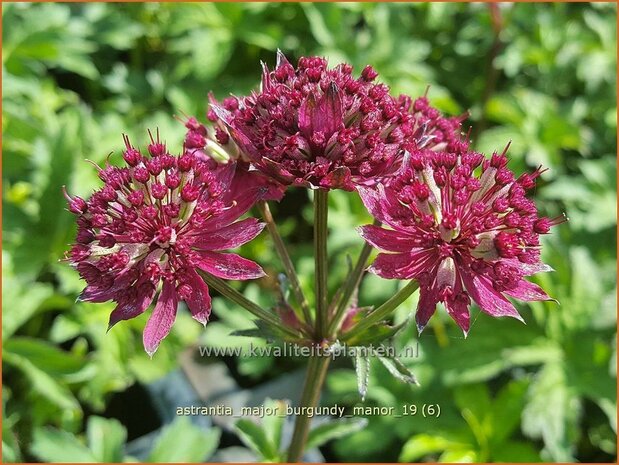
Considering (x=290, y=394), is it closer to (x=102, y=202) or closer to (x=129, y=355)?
(x=129, y=355)

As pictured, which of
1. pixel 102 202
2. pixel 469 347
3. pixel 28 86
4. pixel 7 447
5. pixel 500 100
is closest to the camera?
pixel 102 202

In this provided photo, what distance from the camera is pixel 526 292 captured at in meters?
1.01

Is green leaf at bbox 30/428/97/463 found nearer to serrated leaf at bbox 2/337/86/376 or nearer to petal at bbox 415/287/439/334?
serrated leaf at bbox 2/337/86/376

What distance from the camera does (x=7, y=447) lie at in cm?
174

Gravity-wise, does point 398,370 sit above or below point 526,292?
below

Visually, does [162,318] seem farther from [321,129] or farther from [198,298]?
[321,129]

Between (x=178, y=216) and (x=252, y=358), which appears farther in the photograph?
(x=252, y=358)

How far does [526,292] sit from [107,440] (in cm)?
127

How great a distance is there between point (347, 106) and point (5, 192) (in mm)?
1811

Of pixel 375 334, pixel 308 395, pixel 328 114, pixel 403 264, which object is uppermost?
pixel 328 114

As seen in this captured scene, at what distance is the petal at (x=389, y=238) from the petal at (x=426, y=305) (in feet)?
0.25

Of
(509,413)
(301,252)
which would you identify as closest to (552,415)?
(509,413)

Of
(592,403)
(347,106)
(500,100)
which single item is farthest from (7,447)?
(500,100)

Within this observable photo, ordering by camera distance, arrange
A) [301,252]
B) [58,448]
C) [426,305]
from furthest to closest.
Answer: [301,252] → [58,448] → [426,305]
